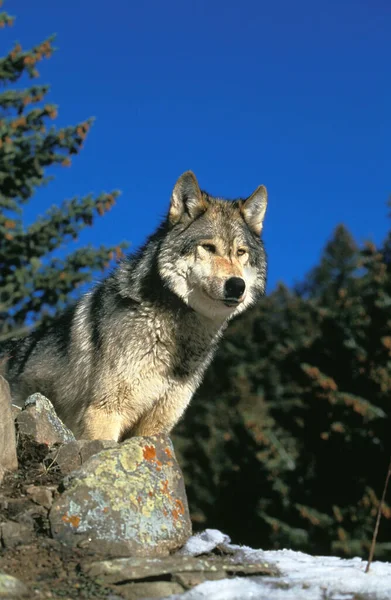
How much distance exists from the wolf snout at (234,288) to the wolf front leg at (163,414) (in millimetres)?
1177

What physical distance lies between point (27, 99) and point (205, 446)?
3590cm

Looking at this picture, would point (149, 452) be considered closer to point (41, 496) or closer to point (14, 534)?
point (41, 496)

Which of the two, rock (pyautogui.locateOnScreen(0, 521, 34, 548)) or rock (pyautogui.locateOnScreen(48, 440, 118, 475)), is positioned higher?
rock (pyautogui.locateOnScreen(48, 440, 118, 475))

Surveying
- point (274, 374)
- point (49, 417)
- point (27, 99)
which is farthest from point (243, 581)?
point (274, 374)

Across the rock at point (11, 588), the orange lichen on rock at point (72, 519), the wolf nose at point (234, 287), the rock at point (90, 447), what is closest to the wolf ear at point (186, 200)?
the wolf nose at point (234, 287)

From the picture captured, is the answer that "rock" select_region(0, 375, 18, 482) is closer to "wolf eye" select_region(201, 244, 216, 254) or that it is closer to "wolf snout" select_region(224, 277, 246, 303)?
"wolf snout" select_region(224, 277, 246, 303)

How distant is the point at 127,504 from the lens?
543 cm

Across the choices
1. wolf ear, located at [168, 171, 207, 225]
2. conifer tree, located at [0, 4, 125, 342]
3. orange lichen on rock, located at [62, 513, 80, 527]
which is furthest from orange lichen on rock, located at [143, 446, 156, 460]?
conifer tree, located at [0, 4, 125, 342]

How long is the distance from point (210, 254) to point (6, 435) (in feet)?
9.81

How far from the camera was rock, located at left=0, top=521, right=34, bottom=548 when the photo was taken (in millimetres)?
5070

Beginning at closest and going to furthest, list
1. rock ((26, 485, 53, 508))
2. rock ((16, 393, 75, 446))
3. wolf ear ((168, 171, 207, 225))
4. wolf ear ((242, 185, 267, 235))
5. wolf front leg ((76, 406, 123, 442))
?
1. rock ((26, 485, 53, 508))
2. rock ((16, 393, 75, 446))
3. wolf front leg ((76, 406, 123, 442))
4. wolf ear ((168, 171, 207, 225))
5. wolf ear ((242, 185, 267, 235))

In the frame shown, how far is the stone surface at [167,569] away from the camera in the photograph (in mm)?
4836

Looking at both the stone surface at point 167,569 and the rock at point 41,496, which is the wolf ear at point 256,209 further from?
the stone surface at point 167,569

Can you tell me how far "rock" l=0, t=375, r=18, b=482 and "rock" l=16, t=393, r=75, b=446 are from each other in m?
0.51
